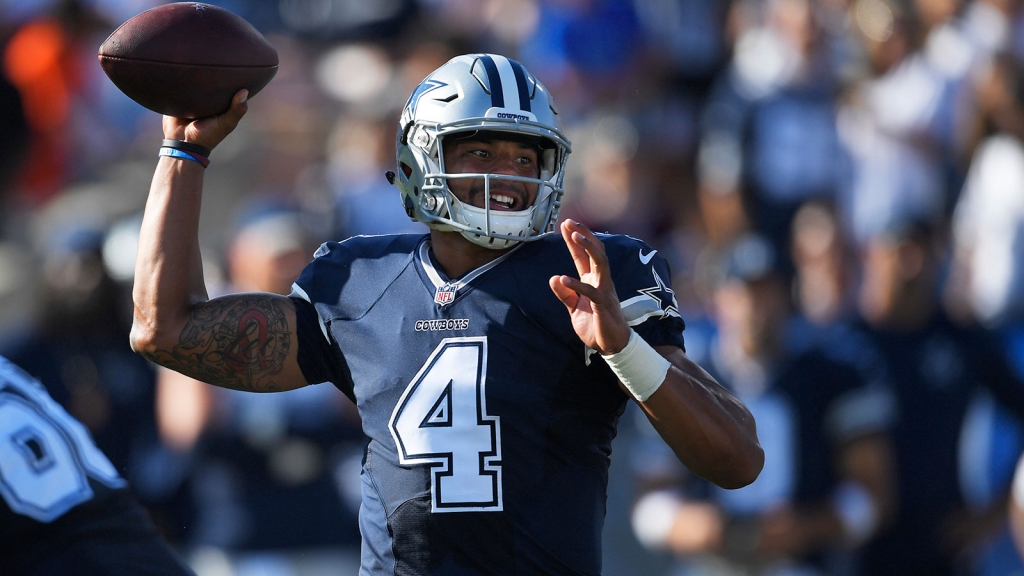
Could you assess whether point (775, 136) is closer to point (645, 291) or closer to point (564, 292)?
point (645, 291)

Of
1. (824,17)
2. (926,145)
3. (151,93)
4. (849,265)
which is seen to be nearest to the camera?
(151,93)

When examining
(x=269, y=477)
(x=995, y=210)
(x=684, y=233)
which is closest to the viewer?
(x=269, y=477)

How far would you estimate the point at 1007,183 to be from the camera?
6871 mm

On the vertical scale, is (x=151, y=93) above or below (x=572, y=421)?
above

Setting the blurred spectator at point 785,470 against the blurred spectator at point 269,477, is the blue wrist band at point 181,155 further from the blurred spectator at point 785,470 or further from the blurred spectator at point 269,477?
the blurred spectator at point 785,470

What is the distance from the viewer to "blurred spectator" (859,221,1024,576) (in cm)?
584

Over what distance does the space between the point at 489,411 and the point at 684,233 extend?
4479 mm

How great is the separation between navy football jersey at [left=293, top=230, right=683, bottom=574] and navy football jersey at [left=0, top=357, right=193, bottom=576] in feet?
2.47

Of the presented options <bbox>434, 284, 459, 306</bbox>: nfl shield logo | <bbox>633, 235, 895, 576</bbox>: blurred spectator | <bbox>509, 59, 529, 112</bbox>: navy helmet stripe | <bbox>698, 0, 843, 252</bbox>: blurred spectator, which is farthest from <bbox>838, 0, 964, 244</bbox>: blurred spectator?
<bbox>434, 284, 459, 306</bbox>: nfl shield logo

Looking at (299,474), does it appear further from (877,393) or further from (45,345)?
(877,393)

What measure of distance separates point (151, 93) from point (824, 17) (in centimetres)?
553

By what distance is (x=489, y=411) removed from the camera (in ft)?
9.77

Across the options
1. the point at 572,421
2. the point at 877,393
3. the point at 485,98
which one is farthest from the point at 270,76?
the point at 877,393

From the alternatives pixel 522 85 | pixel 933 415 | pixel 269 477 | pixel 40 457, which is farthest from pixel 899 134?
pixel 40 457
